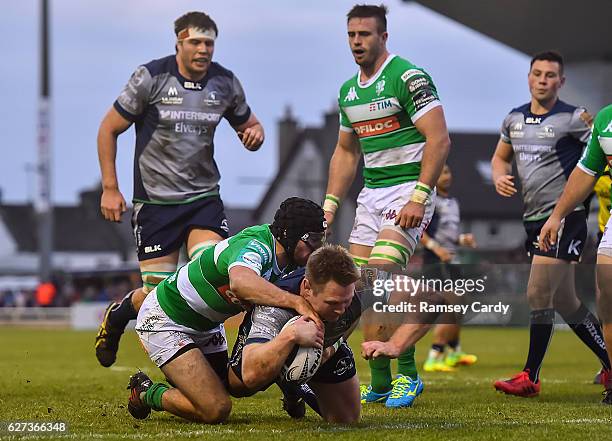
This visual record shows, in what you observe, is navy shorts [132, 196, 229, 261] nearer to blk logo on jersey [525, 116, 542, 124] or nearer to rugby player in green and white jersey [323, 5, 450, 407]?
rugby player in green and white jersey [323, 5, 450, 407]

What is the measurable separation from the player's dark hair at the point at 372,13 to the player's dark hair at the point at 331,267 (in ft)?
9.72

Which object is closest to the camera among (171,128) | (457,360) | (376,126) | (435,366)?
(376,126)

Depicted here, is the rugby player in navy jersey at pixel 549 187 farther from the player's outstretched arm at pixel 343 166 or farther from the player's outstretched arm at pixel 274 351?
the player's outstretched arm at pixel 274 351

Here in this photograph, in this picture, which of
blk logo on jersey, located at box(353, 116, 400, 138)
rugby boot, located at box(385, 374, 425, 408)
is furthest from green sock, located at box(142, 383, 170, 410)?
blk logo on jersey, located at box(353, 116, 400, 138)

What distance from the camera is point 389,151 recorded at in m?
8.91

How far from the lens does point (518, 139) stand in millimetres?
10172

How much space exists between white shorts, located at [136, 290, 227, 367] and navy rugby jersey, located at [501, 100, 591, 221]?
366 cm

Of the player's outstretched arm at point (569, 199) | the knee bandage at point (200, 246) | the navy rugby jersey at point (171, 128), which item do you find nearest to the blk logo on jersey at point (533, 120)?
the player's outstretched arm at point (569, 199)

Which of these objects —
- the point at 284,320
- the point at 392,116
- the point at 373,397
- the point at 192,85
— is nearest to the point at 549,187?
the point at 392,116

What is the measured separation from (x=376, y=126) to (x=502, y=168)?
72.9 inches

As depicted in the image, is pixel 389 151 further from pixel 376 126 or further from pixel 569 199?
pixel 569 199

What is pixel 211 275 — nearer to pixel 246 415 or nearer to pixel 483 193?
pixel 246 415

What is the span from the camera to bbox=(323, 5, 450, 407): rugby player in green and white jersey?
8.56 meters

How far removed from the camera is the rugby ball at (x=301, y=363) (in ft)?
21.1
